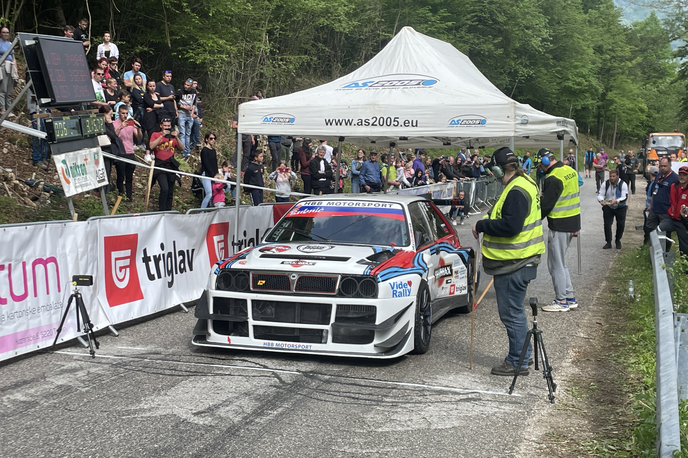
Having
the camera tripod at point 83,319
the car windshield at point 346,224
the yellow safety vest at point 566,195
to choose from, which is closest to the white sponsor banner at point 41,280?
the camera tripod at point 83,319

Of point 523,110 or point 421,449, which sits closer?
point 421,449

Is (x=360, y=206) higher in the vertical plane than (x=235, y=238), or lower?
higher

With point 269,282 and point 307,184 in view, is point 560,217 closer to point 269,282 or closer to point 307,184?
point 269,282

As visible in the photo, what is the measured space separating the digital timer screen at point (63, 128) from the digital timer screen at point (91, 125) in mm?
87

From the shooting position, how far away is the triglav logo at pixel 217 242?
423 inches

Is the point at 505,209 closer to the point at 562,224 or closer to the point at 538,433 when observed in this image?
the point at 538,433

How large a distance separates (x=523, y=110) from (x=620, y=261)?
562 centimetres

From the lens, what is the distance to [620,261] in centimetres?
1447

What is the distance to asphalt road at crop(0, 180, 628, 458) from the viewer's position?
4691 mm

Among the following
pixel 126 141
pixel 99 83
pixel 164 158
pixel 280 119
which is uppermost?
pixel 99 83

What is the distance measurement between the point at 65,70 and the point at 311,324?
558 centimetres

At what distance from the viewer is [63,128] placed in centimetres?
946

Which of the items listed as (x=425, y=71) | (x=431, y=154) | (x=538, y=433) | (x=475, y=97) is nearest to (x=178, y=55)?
(x=425, y=71)

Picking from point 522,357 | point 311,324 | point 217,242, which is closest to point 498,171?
point 522,357
